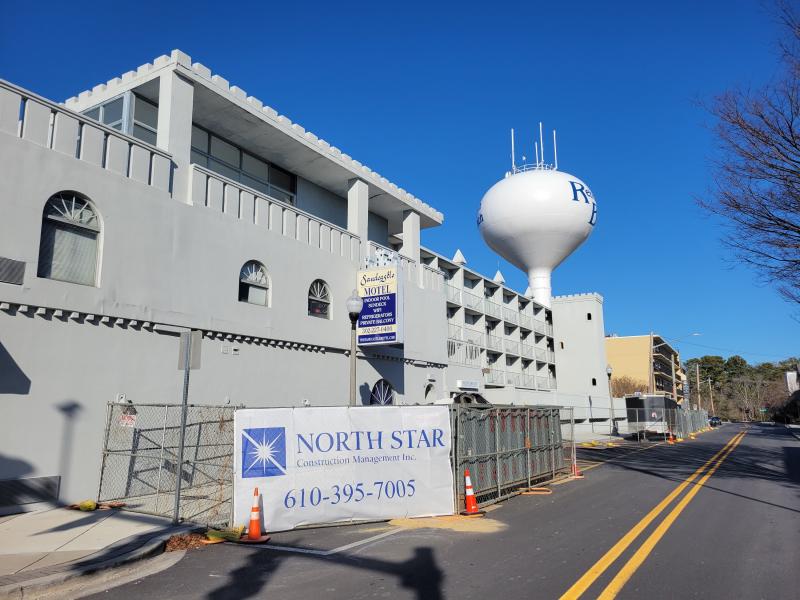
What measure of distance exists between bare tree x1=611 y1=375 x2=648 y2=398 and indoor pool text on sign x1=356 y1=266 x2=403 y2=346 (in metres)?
57.9

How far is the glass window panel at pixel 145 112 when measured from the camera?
53.3ft

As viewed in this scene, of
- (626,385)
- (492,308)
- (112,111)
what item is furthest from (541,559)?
Answer: (626,385)

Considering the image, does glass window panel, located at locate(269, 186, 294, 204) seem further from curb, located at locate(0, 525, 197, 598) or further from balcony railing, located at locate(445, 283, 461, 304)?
balcony railing, located at locate(445, 283, 461, 304)

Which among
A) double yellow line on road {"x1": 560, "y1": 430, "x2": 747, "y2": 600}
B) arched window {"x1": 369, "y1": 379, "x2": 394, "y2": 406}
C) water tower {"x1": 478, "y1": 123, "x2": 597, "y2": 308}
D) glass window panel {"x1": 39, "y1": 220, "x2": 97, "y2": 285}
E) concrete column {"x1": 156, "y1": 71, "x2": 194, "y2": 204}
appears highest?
water tower {"x1": 478, "y1": 123, "x2": 597, "y2": 308}

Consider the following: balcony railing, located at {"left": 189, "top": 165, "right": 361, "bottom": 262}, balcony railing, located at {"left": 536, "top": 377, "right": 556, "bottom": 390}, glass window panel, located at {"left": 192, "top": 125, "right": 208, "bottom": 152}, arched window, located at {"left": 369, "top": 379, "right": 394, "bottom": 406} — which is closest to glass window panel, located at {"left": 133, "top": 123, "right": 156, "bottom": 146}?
glass window panel, located at {"left": 192, "top": 125, "right": 208, "bottom": 152}

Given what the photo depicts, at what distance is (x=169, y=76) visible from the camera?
14977 mm

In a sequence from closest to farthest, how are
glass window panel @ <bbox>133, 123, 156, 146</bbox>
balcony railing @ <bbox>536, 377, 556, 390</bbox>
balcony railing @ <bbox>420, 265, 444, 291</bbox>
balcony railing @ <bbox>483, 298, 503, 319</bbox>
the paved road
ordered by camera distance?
the paved road
glass window panel @ <bbox>133, 123, 156, 146</bbox>
balcony railing @ <bbox>420, 265, 444, 291</bbox>
balcony railing @ <bbox>483, 298, 503, 319</bbox>
balcony railing @ <bbox>536, 377, 556, 390</bbox>

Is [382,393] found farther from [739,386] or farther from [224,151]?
[739,386]

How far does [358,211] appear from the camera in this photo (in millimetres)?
21922

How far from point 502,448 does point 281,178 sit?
12.8 m

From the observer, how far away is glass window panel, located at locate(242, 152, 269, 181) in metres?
19.6

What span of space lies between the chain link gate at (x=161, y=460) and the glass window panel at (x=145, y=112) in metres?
8.20

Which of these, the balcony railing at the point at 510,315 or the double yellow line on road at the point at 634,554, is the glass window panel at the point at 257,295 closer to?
the double yellow line on road at the point at 634,554

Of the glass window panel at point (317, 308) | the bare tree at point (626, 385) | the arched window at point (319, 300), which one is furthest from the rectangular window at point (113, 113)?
the bare tree at point (626, 385)
